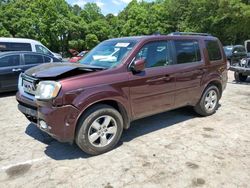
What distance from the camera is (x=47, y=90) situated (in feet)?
12.9

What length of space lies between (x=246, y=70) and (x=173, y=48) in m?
6.40

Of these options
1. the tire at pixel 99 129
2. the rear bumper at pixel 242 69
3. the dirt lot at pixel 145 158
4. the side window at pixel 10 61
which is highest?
the side window at pixel 10 61

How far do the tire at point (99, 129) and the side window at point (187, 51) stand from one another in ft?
6.02

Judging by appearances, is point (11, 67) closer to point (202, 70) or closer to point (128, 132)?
point (128, 132)

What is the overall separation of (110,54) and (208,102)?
2.70m

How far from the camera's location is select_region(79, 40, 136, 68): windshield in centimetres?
468

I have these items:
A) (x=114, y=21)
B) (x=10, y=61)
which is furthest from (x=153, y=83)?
(x=114, y=21)

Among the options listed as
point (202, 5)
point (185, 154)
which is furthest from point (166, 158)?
point (202, 5)

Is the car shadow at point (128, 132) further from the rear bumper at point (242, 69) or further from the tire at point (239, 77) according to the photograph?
the tire at point (239, 77)

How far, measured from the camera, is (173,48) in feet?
17.3

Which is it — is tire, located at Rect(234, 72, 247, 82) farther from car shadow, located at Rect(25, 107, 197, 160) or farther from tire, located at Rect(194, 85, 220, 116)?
car shadow, located at Rect(25, 107, 197, 160)

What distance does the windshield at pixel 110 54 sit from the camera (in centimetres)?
468

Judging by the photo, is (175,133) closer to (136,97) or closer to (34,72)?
(136,97)

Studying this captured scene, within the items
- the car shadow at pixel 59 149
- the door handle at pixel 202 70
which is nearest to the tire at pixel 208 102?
the door handle at pixel 202 70
